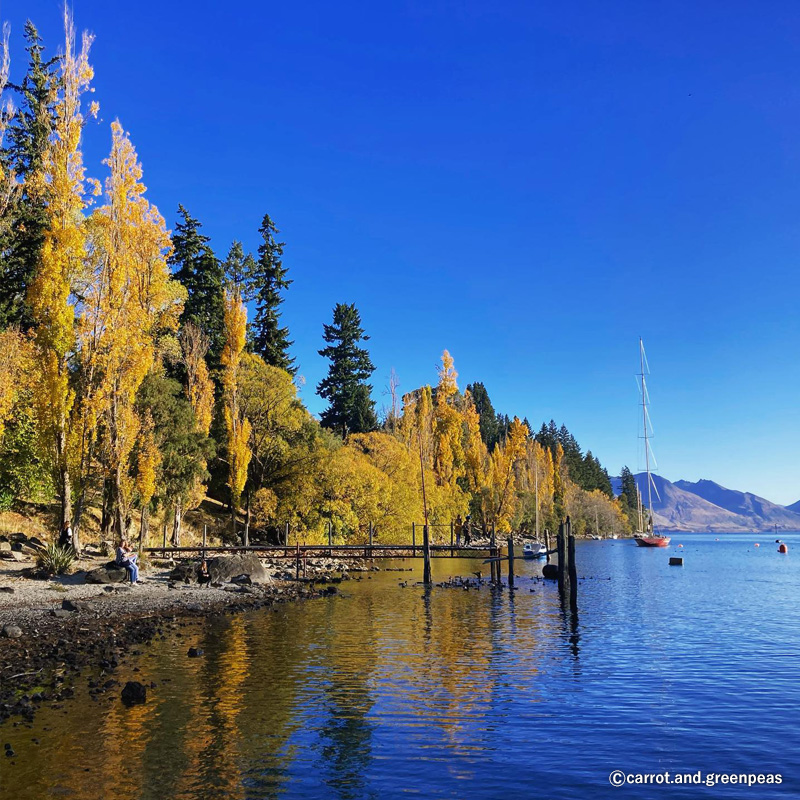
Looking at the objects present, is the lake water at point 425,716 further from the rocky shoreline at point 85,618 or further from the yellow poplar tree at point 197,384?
the yellow poplar tree at point 197,384

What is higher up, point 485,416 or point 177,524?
point 485,416

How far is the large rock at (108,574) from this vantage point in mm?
26391

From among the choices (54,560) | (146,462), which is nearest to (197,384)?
(146,462)

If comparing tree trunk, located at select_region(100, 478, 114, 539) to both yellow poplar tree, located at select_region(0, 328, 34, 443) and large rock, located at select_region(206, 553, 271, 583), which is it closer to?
yellow poplar tree, located at select_region(0, 328, 34, 443)

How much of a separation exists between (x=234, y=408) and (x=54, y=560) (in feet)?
62.8

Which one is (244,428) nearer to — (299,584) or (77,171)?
(299,584)

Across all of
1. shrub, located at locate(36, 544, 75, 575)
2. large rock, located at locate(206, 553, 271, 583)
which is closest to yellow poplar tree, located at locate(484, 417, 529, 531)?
large rock, located at locate(206, 553, 271, 583)

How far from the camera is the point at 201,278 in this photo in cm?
5666

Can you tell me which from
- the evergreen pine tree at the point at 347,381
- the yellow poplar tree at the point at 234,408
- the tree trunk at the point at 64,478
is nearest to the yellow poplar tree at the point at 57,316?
the tree trunk at the point at 64,478

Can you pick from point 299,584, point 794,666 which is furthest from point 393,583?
point 794,666

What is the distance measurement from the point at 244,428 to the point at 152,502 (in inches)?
329

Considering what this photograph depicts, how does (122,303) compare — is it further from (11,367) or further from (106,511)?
(106,511)

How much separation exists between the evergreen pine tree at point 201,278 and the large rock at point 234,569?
2451 centimetres

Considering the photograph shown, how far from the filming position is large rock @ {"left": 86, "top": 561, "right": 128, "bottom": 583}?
1039 inches
